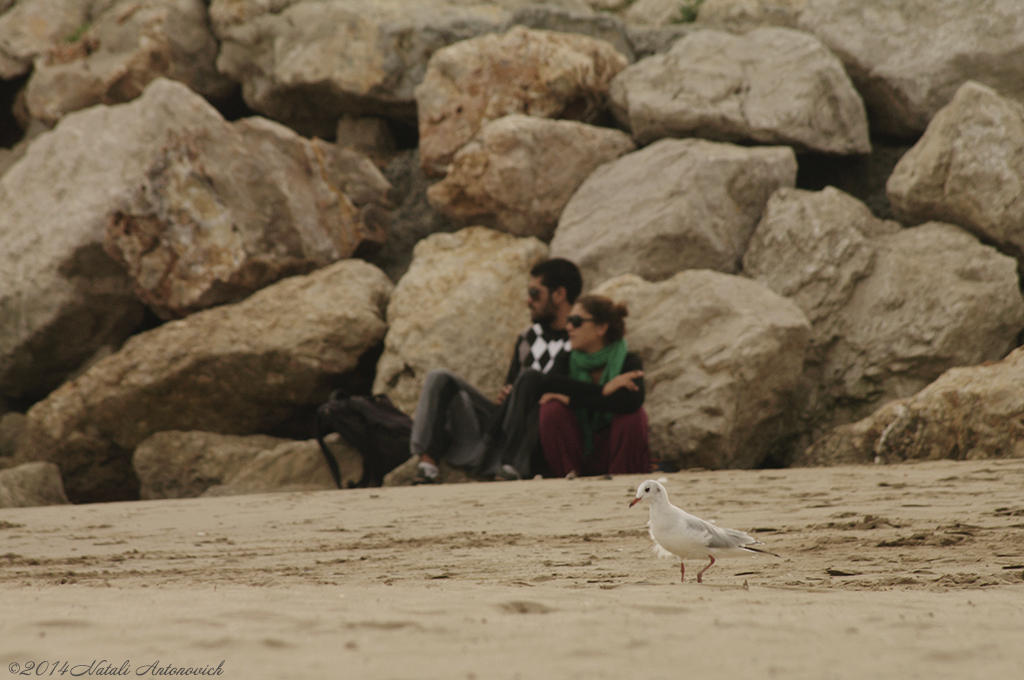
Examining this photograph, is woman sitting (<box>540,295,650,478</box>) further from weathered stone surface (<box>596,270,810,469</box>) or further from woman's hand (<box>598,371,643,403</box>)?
weathered stone surface (<box>596,270,810,469</box>)

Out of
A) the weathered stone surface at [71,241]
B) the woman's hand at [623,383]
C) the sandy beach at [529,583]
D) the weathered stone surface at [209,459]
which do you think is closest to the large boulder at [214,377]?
the weathered stone surface at [209,459]

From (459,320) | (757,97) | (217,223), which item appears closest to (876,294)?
(757,97)

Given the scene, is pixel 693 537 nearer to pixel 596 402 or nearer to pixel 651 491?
pixel 651 491

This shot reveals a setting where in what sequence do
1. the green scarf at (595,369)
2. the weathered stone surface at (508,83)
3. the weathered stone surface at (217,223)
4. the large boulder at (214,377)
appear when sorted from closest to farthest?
the green scarf at (595,369)
the large boulder at (214,377)
the weathered stone surface at (217,223)
the weathered stone surface at (508,83)

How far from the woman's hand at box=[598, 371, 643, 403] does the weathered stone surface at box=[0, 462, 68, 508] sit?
4.81 m

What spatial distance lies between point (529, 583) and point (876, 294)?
5715 millimetres

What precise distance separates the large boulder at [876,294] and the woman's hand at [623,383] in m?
2.13

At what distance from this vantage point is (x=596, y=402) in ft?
21.4

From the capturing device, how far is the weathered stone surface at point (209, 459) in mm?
7617

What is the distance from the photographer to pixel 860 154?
9484 millimetres

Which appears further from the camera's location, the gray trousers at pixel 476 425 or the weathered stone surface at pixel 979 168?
the weathered stone surface at pixel 979 168

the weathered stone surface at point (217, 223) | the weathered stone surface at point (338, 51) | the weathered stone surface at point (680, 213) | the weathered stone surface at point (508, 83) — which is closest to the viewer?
the weathered stone surface at point (680, 213)

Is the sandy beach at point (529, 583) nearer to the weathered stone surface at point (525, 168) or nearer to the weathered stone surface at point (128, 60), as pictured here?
the weathered stone surface at point (525, 168)

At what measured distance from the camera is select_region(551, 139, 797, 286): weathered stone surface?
27.1 feet
